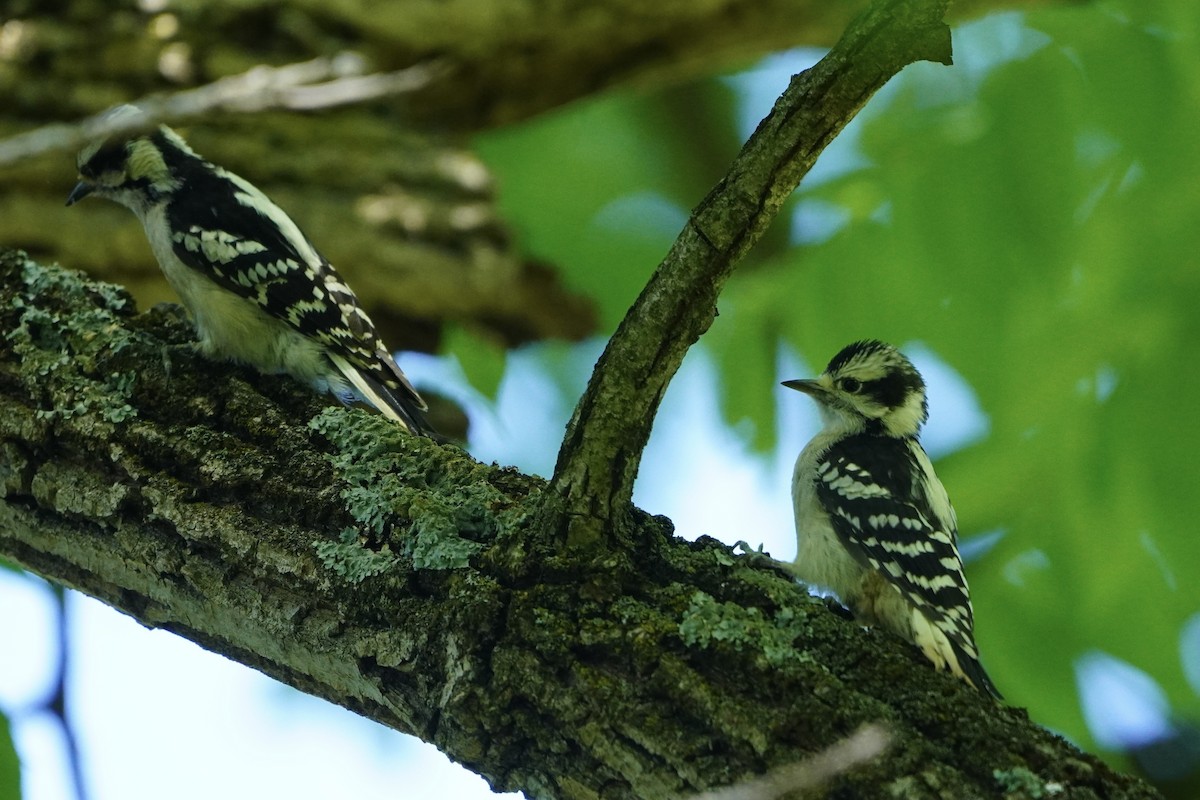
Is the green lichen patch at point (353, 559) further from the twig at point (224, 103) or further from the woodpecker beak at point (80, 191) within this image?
the woodpecker beak at point (80, 191)

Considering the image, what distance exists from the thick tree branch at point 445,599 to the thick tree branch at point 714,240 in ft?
1.07

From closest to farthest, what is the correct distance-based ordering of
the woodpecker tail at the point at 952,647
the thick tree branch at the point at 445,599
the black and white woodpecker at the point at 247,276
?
the thick tree branch at the point at 445,599
the woodpecker tail at the point at 952,647
the black and white woodpecker at the point at 247,276

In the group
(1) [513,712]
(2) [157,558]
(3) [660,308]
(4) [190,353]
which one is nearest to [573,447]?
(3) [660,308]

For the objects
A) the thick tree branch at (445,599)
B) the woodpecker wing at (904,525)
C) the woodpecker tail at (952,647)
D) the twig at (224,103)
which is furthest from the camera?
the woodpecker wing at (904,525)

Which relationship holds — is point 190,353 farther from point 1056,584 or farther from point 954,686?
point 1056,584

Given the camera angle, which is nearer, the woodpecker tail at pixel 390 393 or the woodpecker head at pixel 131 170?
the woodpecker tail at pixel 390 393

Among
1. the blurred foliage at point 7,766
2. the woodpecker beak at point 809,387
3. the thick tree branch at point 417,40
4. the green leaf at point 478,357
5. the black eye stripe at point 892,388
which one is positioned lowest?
the blurred foliage at point 7,766

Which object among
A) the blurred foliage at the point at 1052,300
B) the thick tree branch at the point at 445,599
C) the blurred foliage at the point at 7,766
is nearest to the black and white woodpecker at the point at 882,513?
the blurred foliage at the point at 1052,300

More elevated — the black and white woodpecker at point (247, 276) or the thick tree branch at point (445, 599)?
the black and white woodpecker at point (247, 276)

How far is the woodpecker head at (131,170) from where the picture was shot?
6055 millimetres

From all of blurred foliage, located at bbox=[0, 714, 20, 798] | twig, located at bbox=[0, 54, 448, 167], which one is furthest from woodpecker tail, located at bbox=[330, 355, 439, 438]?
twig, located at bbox=[0, 54, 448, 167]

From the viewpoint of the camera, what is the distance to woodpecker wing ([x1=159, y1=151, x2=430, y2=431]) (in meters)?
5.33

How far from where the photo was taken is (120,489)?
12.5 feet

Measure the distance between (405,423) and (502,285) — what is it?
180cm
